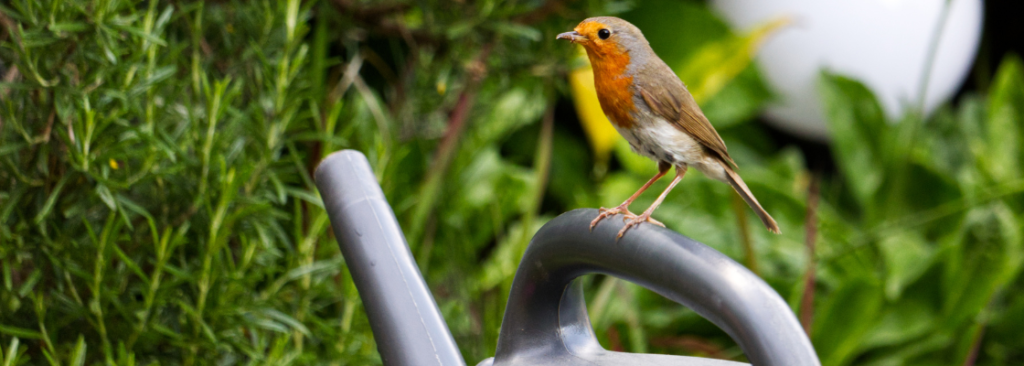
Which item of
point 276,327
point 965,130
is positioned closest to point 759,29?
point 965,130

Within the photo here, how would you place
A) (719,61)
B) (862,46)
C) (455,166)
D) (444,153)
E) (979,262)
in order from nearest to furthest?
(444,153)
(455,166)
(979,262)
(719,61)
(862,46)

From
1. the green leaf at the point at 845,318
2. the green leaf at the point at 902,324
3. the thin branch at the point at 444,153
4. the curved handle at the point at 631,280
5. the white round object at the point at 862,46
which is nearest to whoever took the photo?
the curved handle at the point at 631,280

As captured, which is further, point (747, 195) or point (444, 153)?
point (444, 153)

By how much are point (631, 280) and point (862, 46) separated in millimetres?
1579

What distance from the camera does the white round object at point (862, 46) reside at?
5.55 feet

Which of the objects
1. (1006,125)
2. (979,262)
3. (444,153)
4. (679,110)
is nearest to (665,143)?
(679,110)

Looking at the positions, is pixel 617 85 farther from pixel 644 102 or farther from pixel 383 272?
pixel 383 272

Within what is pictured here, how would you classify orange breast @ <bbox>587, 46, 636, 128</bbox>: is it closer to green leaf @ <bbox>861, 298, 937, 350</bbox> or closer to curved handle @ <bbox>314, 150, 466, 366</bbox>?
curved handle @ <bbox>314, 150, 466, 366</bbox>

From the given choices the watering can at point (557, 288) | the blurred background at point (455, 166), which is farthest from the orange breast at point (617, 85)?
the blurred background at point (455, 166)

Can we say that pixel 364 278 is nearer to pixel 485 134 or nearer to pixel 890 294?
pixel 485 134

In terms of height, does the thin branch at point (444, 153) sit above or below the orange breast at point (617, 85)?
below

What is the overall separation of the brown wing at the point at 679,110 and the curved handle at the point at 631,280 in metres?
0.15

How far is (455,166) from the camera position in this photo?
131cm

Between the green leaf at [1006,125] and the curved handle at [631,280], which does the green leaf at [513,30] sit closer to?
the curved handle at [631,280]
